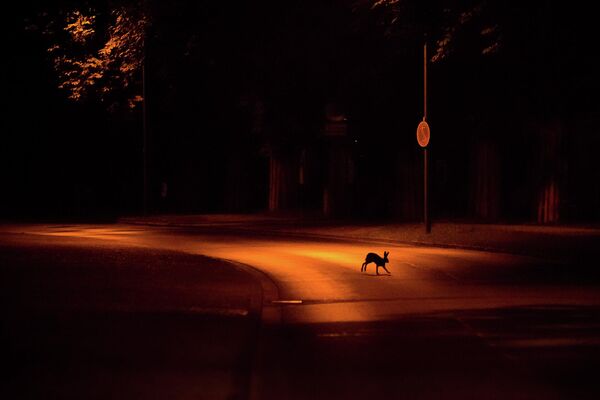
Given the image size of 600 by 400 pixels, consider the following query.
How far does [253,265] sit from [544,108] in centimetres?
1349

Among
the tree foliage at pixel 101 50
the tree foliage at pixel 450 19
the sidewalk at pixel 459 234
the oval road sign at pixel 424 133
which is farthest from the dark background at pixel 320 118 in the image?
the sidewalk at pixel 459 234

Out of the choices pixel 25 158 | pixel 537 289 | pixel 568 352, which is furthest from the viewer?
pixel 25 158

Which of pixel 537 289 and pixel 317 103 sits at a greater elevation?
pixel 317 103

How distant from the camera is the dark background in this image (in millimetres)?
27688

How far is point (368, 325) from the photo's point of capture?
487 inches

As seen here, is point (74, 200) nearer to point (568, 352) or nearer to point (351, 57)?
point (351, 57)

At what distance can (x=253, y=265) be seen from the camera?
21.2 metres

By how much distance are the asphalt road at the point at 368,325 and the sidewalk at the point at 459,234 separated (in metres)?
1.26

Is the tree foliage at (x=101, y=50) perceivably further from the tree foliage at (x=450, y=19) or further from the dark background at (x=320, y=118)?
the tree foliage at (x=450, y=19)

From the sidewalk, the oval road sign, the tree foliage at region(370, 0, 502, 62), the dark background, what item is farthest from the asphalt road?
the dark background

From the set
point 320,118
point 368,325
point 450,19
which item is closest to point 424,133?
point 450,19

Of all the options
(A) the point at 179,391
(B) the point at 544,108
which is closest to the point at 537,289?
(A) the point at 179,391

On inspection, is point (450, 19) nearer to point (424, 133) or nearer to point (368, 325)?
point (424, 133)

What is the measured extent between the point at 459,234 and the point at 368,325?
1613 centimetres
